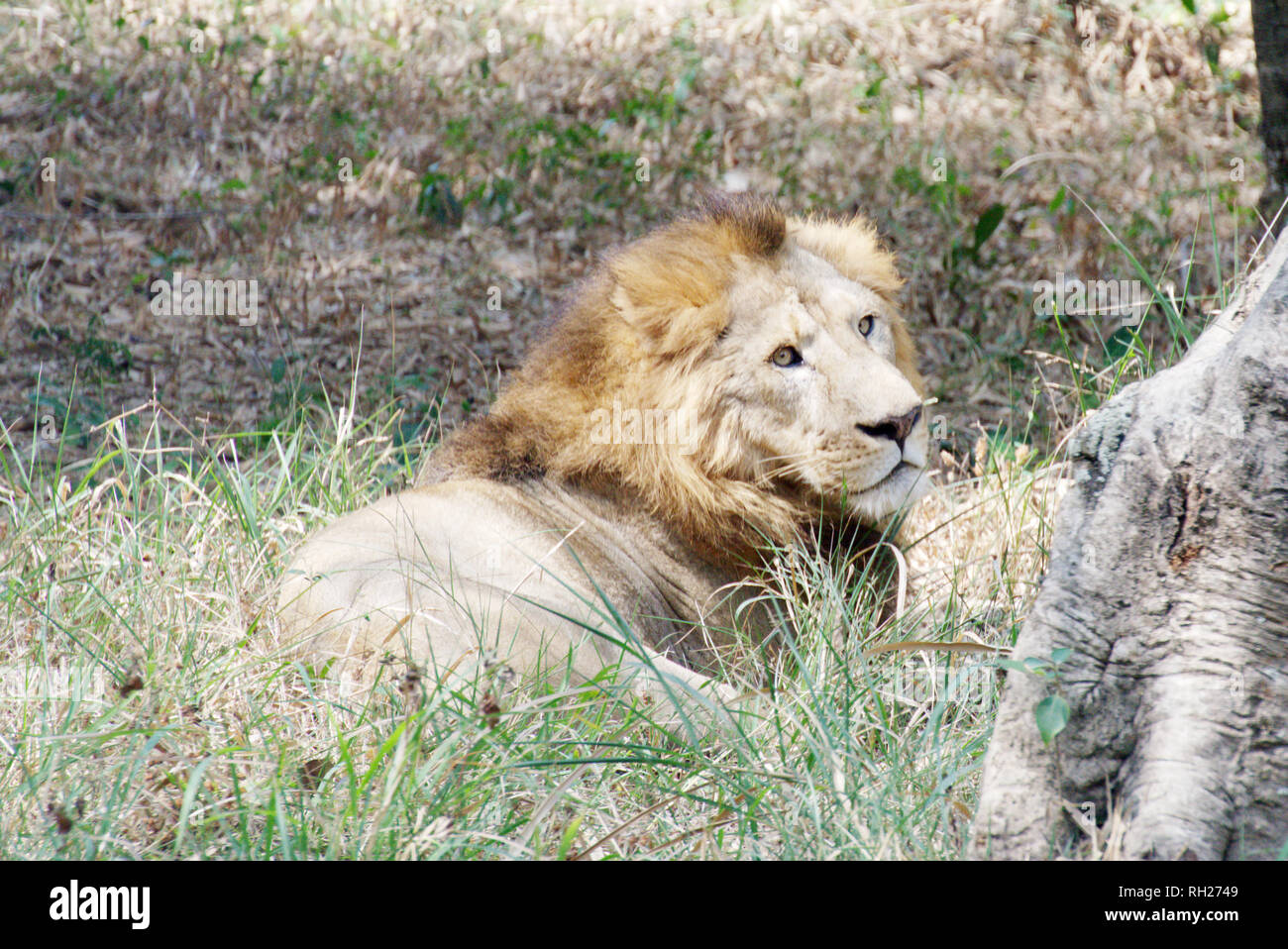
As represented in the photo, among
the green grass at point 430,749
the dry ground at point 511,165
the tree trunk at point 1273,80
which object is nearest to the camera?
the green grass at point 430,749

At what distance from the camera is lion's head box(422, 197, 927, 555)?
3.50 metres

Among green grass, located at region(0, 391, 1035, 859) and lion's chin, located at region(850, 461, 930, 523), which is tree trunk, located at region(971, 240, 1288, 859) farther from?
lion's chin, located at region(850, 461, 930, 523)

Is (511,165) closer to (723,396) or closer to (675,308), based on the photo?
(675,308)

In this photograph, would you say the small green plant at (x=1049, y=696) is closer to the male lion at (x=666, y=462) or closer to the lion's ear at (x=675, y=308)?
the male lion at (x=666, y=462)

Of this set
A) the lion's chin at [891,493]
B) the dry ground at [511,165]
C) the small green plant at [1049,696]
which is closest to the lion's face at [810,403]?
the lion's chin at [891,493]

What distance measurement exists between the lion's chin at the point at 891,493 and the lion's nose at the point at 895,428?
75 mm

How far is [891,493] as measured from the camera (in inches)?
139

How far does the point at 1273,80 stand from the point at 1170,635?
3.95m

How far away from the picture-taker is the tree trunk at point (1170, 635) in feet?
6.86

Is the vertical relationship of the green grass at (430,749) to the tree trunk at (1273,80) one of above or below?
below

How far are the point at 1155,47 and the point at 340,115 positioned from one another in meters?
5.86

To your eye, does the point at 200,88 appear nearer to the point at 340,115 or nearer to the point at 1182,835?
the point at 340,115

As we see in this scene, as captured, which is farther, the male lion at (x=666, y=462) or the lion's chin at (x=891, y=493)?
the lion's chin at (x=891, y=493)

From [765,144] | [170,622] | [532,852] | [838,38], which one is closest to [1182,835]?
[532,852]
